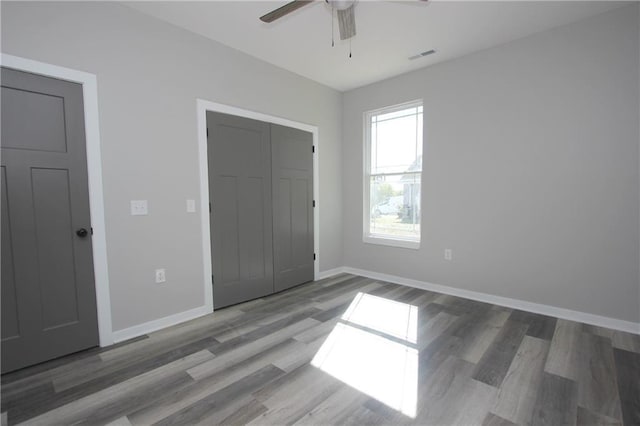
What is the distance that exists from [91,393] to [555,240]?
13.1 ft

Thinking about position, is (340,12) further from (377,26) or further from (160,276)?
(160,276)

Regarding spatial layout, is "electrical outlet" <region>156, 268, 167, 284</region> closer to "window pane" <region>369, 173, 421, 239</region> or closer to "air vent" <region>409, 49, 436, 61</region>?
"window pane" <region>369, 173, 421, 239</region>

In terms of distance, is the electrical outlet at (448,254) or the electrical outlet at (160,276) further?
the electrical outlet at (448,254)

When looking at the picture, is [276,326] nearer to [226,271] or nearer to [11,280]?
→ [226,271]

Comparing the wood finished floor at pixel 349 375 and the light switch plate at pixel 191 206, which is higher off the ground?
the light switch plate at pixel 191 206

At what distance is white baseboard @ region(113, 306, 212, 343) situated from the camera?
2443 millimetres

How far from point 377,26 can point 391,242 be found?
260cm

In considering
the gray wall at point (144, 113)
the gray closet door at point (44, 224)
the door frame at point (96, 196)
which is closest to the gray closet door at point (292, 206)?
the gray wall at point (144, 113)

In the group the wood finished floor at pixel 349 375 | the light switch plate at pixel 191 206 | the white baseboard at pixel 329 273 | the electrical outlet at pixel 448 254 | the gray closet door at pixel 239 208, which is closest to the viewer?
the wood finished floor at pixel 349 375

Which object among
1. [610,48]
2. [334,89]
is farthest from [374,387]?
[334,89]

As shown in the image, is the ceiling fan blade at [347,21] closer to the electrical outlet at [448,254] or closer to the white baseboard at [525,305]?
the electrical outlet at [448,254]

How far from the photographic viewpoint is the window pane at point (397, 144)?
3766mm

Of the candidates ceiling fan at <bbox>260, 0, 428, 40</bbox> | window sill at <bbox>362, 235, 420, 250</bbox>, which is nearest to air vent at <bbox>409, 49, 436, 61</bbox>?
ceiling fan at <bbox>260, 0, 428, 40</bbox>

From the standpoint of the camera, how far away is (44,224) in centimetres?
210
